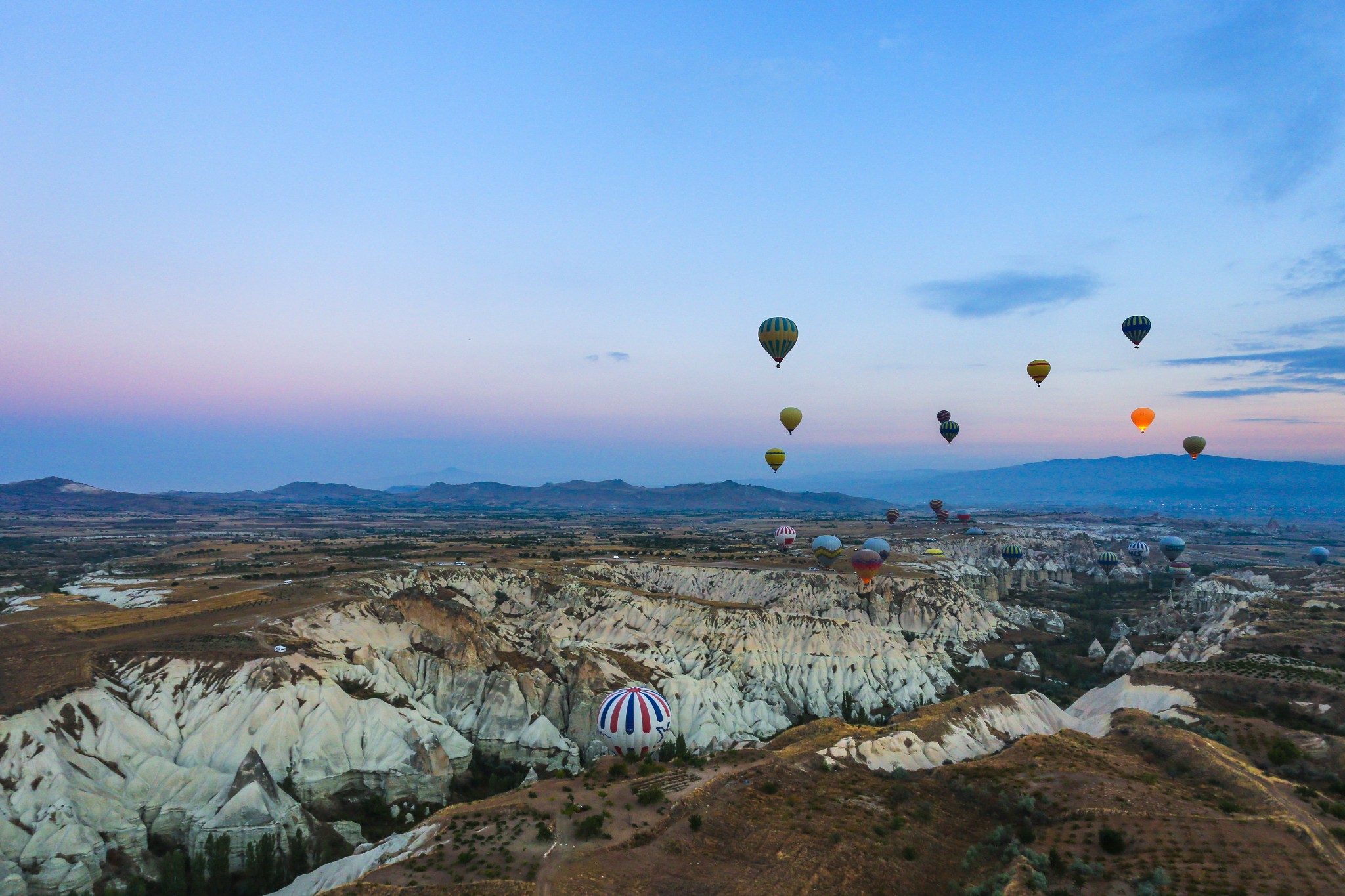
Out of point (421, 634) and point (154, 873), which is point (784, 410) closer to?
point (421, 634)

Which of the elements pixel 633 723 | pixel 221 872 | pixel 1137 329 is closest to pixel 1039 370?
pixel 1137 329

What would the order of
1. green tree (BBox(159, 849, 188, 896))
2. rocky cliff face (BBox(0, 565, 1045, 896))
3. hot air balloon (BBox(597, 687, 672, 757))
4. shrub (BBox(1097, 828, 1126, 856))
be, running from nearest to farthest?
1. shrub (BBox(1097, 828, 1126, 856))
2. green tree (BBox(159, 849, 188, 896))
3. rocky cliff face (BBox(0, 565, 1045, 896))
4. hot air balloon (BBox(597, 687, 672, 757))

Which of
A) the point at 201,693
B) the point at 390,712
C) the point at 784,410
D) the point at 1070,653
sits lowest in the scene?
the point at 1070,653

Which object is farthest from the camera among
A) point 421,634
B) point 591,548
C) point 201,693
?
point 591,548

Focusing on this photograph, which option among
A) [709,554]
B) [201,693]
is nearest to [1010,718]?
[201,693]

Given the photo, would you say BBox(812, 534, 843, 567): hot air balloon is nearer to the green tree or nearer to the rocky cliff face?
the rocky cliff face

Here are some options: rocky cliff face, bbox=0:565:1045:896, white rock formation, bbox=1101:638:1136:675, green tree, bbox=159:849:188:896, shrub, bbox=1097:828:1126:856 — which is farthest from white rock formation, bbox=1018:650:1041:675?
green tree, bbox=159:849:188:896
